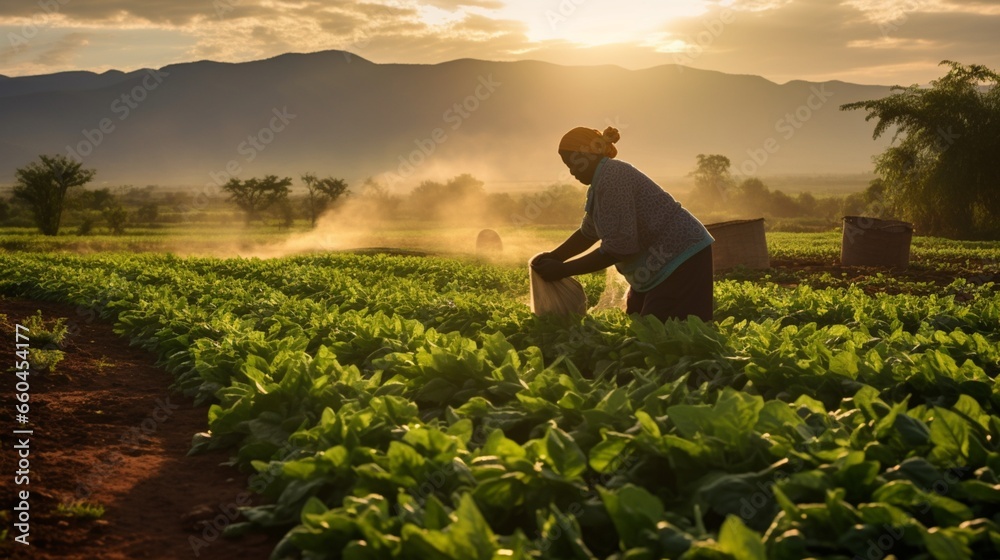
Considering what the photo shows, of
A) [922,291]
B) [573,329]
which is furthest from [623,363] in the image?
[922,291]

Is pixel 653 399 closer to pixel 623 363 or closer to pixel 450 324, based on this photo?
pixel 623 363

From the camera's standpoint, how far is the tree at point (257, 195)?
7594 cm

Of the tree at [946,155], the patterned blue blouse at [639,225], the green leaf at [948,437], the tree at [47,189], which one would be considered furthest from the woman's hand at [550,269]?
the tree at [47,189]

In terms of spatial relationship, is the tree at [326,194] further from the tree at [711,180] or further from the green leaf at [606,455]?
the green leaf at [606,455]

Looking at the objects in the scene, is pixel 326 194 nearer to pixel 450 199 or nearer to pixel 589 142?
pixel 450 199

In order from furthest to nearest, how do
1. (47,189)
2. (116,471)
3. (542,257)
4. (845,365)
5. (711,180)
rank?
(711,180) → (47,189) → (542,257) → (116,471) → (845,365)

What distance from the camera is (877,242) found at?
15.8 m

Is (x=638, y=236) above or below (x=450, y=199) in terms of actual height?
below

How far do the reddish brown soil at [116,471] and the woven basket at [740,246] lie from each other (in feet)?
36.1

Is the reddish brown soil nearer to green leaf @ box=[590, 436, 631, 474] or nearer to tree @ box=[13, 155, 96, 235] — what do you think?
green leaf @ box=[590, 436, 631, 474]

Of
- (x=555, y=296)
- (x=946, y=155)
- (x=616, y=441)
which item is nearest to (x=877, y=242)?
(x=555, y=296)

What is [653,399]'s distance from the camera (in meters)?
3.27

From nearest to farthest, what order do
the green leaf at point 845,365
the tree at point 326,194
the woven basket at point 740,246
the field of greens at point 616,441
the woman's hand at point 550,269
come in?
1. the field of greens at point 616,441
2. the green leaf at point 845,365
3. the woman's hand at point 550,269
4. the woven basket at point 740,246
5. the tree at point 326,194

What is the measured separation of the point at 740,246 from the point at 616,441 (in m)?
13.1
